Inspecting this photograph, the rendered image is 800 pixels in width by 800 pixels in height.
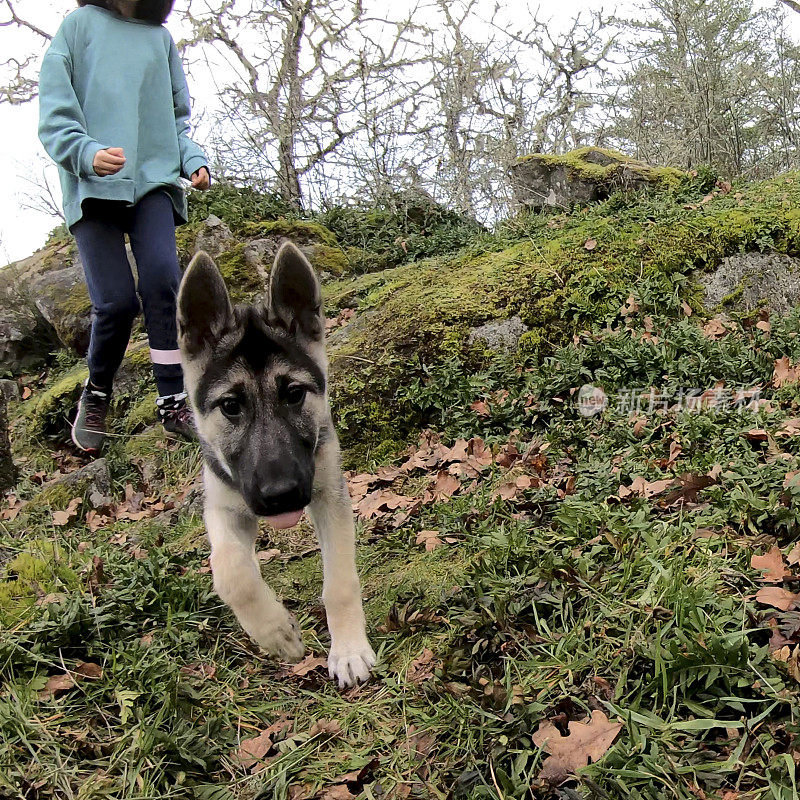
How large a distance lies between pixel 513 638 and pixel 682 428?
7.66 ft

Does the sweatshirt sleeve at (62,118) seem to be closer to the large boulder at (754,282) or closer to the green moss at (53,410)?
the green moss at (53,410)

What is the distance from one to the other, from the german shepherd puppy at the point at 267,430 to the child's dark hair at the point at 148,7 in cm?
280

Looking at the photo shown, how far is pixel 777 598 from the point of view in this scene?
248 centimetres

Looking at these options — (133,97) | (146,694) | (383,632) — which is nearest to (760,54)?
(133,97)

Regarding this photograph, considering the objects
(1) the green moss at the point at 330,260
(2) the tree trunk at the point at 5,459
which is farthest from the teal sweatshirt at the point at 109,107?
(1) the green moss at the point at 330,260

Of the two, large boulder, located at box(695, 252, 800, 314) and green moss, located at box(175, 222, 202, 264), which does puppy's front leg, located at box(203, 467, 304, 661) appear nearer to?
large boulder, located at box(695, 252, 800, 314)

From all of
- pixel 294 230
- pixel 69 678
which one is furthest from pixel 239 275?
pixel 69 678

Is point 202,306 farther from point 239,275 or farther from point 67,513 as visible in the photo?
point 239,275

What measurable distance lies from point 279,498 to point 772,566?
1992mm

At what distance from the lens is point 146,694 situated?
284 cm

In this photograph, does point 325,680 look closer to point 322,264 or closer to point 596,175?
point 322,264

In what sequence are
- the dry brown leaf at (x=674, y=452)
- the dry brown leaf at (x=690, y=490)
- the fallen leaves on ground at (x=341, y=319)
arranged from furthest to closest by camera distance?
the fallen leaves on ground at (x=341, y=319)
the dry brown leaf at (x=674, y=452)
the dry brown leaf at (x=690, y=490)

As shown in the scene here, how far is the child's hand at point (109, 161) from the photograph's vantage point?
418 cm

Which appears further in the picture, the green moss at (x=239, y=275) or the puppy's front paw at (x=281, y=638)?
the green moss at (x=239, y=275)
